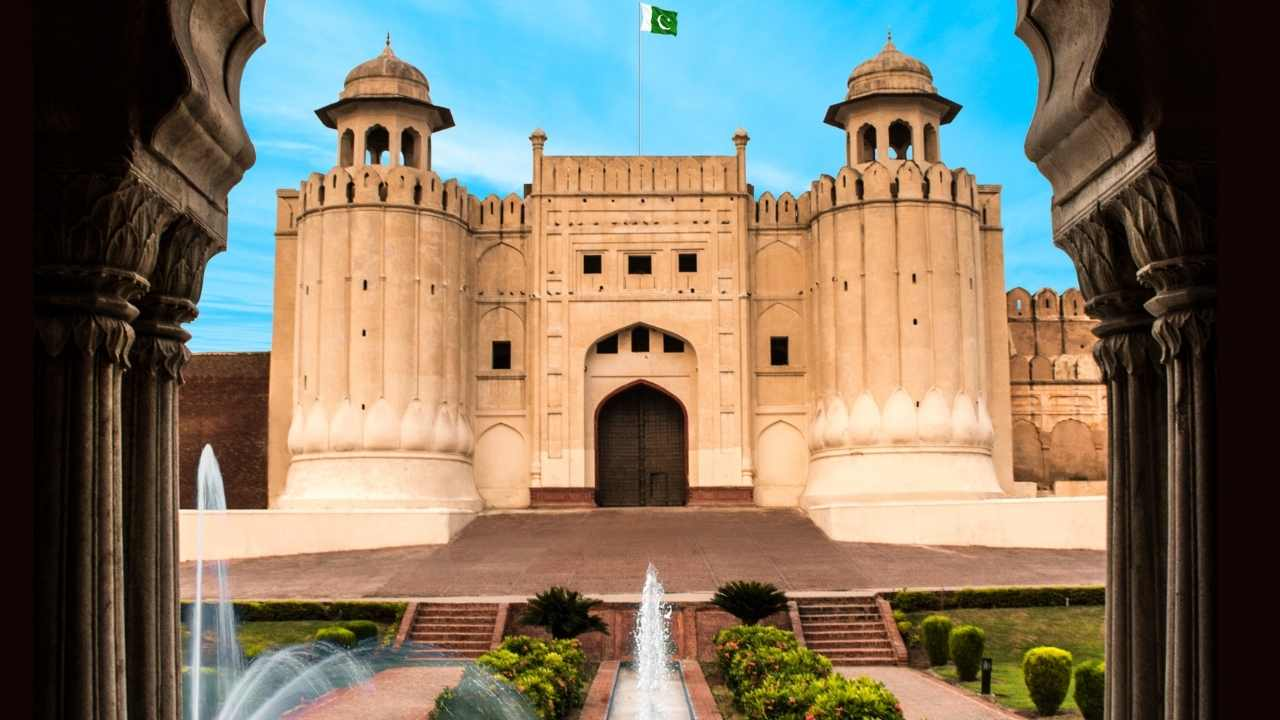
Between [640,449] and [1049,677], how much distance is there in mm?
18731

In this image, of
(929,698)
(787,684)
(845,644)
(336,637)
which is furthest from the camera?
(845,644)

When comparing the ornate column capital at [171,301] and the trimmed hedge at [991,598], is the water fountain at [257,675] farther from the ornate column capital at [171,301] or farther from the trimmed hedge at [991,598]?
the trimmed hedge at [991,598]

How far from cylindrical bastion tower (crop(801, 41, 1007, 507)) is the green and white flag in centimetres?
420

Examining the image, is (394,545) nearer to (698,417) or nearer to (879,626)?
(698,417)

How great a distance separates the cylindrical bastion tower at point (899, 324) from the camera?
27.5m

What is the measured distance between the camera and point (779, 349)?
100.0 ft

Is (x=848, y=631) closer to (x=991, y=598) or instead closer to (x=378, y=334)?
(x=991, y=598)

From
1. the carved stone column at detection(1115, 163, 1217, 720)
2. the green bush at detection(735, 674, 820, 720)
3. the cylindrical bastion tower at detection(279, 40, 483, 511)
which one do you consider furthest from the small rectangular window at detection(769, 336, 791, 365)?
the carved stone column at detection(1115, 163, 1217, 720)

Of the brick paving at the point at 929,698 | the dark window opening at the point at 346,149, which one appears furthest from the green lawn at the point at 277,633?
the dark window opening at the point at 346,149

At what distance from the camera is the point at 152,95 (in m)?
3.91

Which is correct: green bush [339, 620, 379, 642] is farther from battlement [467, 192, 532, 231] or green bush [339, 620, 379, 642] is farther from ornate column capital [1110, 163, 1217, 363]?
battlement [467, 192, 532, 231]

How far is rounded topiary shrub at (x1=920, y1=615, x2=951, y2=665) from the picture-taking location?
51.9 ft

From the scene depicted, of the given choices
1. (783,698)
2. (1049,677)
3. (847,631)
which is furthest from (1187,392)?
(847,631)

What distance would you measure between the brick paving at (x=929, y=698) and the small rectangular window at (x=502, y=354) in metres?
15.9
